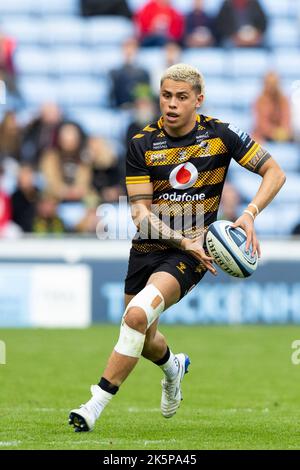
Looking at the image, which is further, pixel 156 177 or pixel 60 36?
pixel 60 36

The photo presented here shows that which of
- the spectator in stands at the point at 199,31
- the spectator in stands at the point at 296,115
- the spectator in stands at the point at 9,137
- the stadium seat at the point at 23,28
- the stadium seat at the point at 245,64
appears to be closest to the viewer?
the spectator in stands at the point at 9,137

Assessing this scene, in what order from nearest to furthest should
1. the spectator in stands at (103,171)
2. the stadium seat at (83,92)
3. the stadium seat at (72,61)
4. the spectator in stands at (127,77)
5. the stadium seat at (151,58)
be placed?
the spectator in stands at (103,171), the spectator in stands at (127,77), the stadium seat at (151,58), the stadium seat at (83,92), the stadium seat at (72,61)

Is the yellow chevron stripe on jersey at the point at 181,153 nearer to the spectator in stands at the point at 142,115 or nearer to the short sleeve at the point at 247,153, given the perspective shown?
the short sleeve at the point at 247,153

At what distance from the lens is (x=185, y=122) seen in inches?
312

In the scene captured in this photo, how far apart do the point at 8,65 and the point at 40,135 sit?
2340mm

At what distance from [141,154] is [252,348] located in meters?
6.97

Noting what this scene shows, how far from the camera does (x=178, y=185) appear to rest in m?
7.95

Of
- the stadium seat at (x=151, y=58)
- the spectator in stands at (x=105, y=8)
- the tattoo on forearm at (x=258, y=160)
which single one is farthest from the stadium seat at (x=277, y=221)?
the tattoo on forearm at (x=258, y=160)

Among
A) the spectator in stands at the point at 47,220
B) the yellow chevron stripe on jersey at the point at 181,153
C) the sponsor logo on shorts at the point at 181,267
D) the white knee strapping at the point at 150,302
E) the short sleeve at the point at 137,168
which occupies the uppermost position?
the yellow chevron stripe on jersey at the point at 181,153

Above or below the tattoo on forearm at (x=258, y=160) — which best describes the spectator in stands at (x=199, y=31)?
below

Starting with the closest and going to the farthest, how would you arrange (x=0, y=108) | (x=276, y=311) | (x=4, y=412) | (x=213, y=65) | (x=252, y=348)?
(x=4, y=412), (x=252, y=348), (x=276, y=311), (x=0, y=108), (x=213, y=65)

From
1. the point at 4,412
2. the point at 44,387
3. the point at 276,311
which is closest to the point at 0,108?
the point at 276,311

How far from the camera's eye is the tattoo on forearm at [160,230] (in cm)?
777

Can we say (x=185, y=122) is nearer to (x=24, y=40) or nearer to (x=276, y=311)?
(x=276, y=311)
